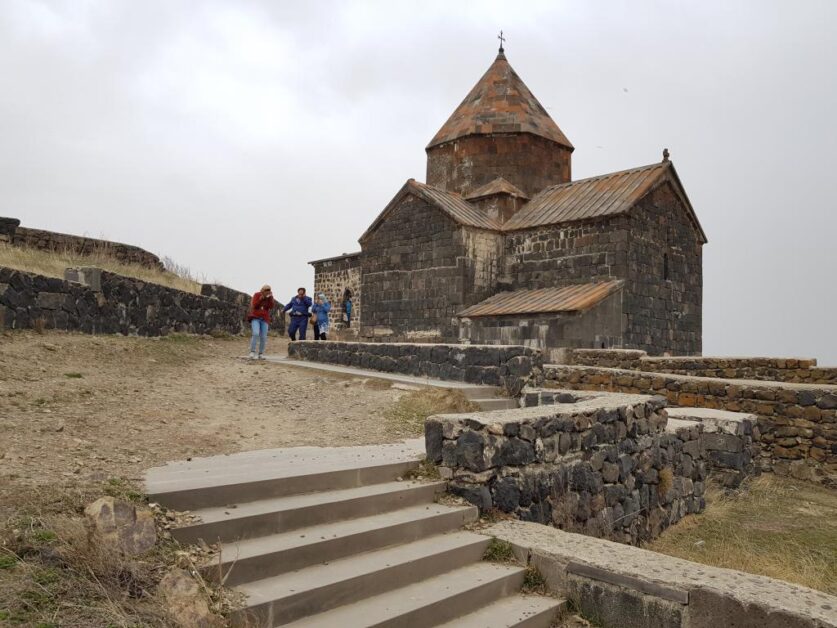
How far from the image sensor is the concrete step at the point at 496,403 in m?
8.45

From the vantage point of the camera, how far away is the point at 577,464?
5.59 metres

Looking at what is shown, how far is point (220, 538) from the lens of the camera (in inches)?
141

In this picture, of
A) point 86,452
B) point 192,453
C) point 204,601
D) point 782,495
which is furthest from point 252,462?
point 782,495

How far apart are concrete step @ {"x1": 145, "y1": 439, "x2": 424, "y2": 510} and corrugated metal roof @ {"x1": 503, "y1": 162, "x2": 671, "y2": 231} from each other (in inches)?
477

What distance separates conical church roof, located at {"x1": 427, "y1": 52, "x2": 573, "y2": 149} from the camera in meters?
19.5

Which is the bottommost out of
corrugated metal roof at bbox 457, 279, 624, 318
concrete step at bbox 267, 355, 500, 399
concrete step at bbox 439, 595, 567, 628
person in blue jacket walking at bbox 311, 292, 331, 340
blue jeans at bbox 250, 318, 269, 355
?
concrete step at bbox 439, 595, 567, 628

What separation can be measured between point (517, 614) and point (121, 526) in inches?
90.1

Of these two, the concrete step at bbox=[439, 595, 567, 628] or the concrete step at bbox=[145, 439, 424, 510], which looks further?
the concrete step at bbox=[145, 439, 424, 510]

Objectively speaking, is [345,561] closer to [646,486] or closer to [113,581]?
[113,581]

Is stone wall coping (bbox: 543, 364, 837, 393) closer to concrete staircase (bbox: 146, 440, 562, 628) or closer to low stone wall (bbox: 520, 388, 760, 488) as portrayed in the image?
low stone wall (bbox: 520, 388, 760, 488)

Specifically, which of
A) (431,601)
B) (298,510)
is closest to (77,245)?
(298,510)

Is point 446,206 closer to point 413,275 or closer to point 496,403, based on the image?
point 413,275

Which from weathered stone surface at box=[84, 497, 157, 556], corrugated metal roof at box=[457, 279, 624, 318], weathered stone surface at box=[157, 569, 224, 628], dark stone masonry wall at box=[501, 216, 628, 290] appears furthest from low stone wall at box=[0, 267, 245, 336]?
dark stone masonry wall at box=[501, 216, 628, 290]

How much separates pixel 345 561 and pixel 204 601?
3.31 ft
